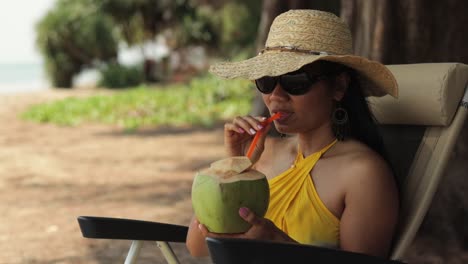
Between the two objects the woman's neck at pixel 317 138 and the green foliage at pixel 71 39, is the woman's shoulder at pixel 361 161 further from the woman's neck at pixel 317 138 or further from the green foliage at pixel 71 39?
the green foliage at pixel 71 39

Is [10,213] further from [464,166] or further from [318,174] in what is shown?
[318,174]

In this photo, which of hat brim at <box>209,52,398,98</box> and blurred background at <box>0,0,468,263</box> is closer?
hat brim at <box>209,52,398,98</box>

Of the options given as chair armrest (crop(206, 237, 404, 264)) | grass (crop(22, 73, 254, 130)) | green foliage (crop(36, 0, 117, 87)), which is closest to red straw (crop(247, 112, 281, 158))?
chair armrest (crop(206, 237, 404, 264))

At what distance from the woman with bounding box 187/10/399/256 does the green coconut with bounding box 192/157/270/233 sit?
61mm

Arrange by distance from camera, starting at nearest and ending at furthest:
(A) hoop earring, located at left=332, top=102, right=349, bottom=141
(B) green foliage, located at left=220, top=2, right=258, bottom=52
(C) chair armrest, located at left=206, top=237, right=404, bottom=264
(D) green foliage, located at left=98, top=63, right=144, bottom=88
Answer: (C) chair armrest, located at left=206, top=237, right=404, bottom=264 → (A) hoop earring, located at left=332, top=102, right=349, bottom=141 → (D) green foliage, located at left=98, top=63, right=144, bottom=88 → (B) green foliage, located at left=220, top=2, right=258, bottom=52

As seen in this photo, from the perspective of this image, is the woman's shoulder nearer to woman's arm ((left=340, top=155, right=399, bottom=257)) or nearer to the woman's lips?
woman's arm ((left=340, top=155, right=399, bottom=257))

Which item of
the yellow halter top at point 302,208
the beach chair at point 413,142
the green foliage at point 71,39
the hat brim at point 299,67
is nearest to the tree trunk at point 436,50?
the beach chair at point 413,142

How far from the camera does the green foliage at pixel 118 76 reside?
21.5 metres

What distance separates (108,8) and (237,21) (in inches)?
183

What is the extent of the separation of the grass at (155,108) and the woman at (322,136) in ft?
32.8

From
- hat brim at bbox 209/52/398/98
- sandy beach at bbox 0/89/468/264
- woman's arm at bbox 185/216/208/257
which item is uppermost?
hat brim at bbox 209/52/398/98

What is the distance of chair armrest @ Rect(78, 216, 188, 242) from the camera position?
107 inches

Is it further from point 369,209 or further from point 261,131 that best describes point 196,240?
point 369,209

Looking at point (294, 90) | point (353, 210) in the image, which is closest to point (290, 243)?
point (353, 210)
